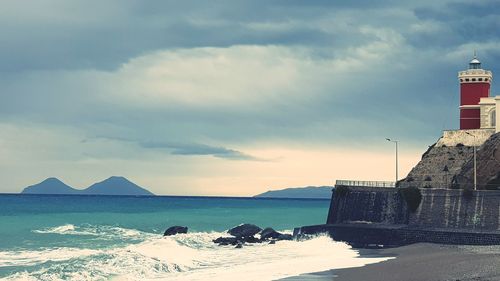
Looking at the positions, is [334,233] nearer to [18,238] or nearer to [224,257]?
[224,257]

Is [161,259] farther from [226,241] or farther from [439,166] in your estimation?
[439,166]

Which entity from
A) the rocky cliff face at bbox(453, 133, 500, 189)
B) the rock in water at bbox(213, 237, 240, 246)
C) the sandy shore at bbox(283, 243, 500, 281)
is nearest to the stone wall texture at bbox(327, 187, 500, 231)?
the rocky cliff face at bbox(453, 133, 500, 189)

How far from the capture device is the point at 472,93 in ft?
243

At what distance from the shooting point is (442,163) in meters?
72.0

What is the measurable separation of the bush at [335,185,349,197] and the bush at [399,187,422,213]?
6.40 metres

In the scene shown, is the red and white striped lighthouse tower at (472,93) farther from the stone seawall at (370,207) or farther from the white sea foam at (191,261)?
the white sea foam at (191,261)

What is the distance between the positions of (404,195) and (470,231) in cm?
775

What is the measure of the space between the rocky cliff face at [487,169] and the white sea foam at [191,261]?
1262 centimetres

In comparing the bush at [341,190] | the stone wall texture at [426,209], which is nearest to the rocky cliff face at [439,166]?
the bush at [341,190]

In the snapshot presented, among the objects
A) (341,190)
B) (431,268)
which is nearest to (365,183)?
(341,190)

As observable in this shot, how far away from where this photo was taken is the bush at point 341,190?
6253cm

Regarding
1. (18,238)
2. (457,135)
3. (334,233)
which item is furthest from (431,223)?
(18,238)

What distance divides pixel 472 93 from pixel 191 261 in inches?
1562

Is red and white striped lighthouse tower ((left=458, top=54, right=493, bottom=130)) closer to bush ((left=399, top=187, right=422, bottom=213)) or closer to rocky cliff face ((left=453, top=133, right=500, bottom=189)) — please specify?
rocky cliff face ((left=453, top=133, right=500, bottom=189))
